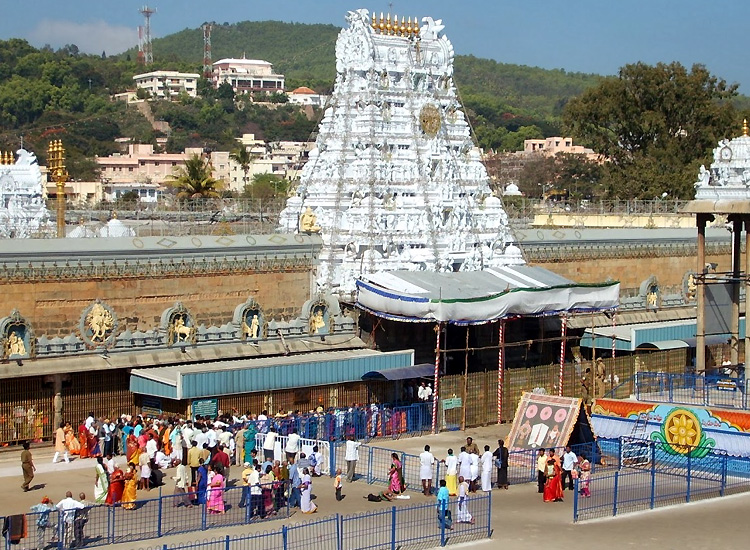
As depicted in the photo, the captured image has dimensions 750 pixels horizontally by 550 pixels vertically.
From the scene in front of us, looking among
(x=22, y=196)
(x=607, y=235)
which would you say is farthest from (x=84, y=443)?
(x=22, y=196)

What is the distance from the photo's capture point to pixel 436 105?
34.3m

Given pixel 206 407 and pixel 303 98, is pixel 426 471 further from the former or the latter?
pixel 303 98

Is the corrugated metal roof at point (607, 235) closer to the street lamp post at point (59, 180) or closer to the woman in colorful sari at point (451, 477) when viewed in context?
the street lamp post at point (59, 180)

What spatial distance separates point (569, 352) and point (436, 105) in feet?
23.8

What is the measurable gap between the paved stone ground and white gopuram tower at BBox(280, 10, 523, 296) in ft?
32.9

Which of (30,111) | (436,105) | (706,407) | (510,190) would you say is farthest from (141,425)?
(30,111)

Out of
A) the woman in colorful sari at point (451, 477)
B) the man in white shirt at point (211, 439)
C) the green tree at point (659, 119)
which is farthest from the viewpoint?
the green tree at point (659, 119)

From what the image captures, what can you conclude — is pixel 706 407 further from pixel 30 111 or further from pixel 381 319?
pixel 30 111

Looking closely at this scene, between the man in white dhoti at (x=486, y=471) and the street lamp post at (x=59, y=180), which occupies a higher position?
the street lamp post at (x=59, y=180)

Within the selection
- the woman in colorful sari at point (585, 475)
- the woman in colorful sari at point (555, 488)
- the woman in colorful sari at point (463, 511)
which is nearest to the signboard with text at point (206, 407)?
the woman in colorful sari at point (585, 475)

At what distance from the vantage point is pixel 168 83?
561 feet

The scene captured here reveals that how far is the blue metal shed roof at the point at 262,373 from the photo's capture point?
2586 centimetres

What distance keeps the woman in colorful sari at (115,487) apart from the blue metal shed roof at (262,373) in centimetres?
527

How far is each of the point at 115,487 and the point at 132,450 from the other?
7.24ft
